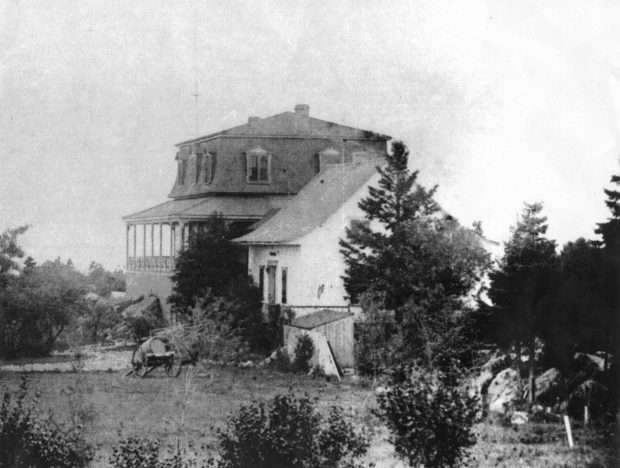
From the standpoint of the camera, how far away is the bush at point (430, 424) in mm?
12852

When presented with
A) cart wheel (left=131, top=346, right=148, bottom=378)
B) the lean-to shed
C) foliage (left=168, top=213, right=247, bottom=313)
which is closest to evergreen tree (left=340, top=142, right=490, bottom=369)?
the lean-to shed

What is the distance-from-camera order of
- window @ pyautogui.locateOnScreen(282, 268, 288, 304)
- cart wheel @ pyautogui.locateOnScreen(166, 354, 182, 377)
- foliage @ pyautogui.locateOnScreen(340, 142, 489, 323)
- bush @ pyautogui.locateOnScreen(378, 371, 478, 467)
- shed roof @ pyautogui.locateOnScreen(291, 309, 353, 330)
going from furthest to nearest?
window @ pyautogui.locateOnScreen(282, 268, 288, 304), shed roof @ pyautogui.locateOnScreen(291, 309, 353, 330), cart wheel @ pyautogui.locateOnScreen(166, 354, 182, 377), foliage @ pyautogui.locateOnScreen(340, 142, 489, 323), bush @ pyautogui.locateOnScreen(378, 371, 478, 467)

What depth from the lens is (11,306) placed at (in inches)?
1049

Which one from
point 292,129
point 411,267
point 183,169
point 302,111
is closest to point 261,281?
point 292,129

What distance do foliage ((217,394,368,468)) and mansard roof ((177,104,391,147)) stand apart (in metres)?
22.1

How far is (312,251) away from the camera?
1125 inches

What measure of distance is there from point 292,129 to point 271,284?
8.21m

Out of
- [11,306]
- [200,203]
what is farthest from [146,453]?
[200,203]

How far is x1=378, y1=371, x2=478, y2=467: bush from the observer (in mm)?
12852

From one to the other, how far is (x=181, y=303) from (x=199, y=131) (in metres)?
6.12

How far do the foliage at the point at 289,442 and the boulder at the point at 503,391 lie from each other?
7788 mm

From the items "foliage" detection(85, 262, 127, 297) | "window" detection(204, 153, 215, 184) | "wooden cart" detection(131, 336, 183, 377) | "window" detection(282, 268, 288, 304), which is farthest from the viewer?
"window" detection(204, 153, 215, 184)

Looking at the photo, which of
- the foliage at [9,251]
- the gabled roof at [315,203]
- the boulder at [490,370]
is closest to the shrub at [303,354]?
the gabled roof at [315,203]

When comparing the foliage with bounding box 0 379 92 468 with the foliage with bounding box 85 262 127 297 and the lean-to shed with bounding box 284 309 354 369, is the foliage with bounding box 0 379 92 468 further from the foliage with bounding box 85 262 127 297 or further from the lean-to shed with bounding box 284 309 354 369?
the foliage with bounding box 85 262 127 297
